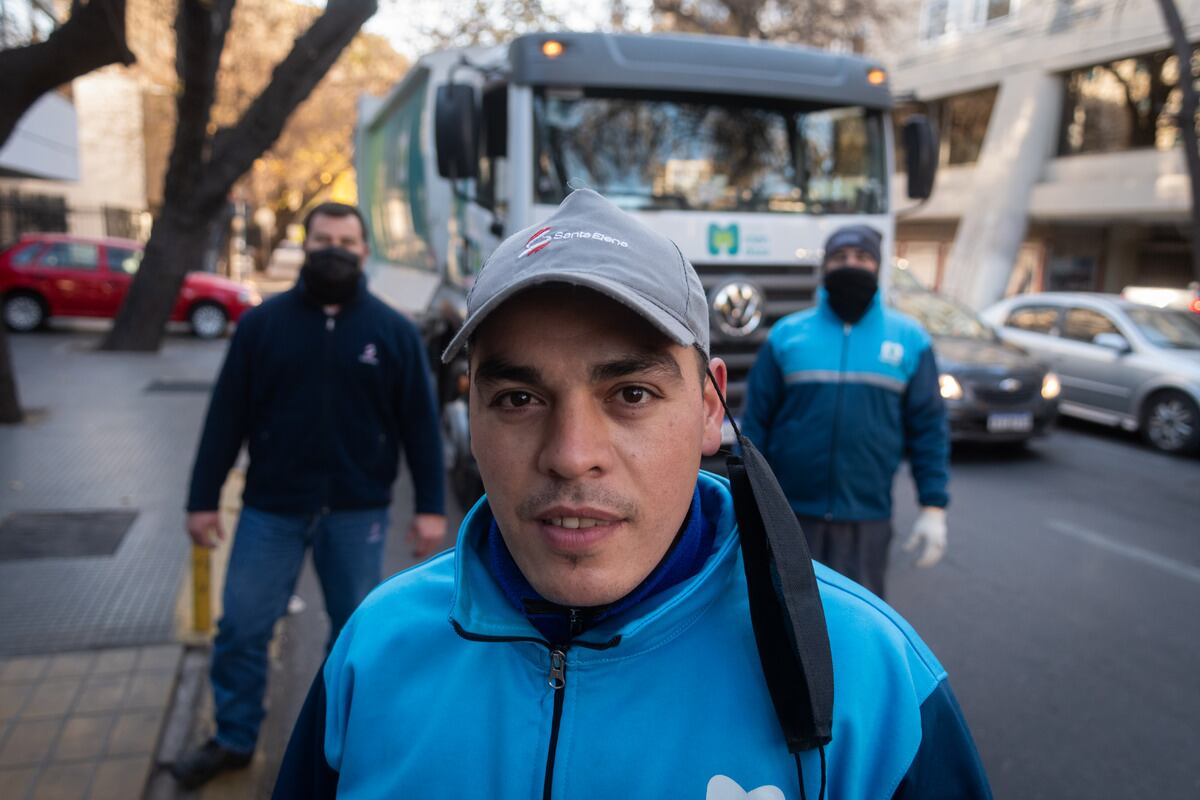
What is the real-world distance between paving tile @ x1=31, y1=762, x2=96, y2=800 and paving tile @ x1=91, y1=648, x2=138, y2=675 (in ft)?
2.50

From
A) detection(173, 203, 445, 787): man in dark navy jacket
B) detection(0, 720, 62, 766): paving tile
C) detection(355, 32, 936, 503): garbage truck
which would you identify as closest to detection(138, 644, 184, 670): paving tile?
detection(0, 720, 62, 766): paving tile

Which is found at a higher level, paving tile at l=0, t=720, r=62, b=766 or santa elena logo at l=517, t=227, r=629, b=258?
santa elena logo at l=517, t=227, r=629, b=258

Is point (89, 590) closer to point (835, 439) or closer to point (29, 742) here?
point (29, 742)

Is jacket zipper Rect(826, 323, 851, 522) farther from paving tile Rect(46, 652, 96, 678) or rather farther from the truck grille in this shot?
paving tile Rect(46, 652, 96, 678)

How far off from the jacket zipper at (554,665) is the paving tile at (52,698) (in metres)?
3.21

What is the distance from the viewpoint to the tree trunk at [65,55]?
21.2ft

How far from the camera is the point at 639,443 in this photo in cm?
124

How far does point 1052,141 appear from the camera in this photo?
23.1 metres

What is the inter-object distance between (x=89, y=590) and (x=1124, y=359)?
35.6 feet

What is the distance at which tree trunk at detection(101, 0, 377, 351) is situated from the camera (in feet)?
35.9

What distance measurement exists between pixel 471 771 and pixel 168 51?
106ft

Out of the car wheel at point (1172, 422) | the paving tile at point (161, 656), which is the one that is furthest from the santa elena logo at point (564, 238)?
the car wheel at point (1172, 422)

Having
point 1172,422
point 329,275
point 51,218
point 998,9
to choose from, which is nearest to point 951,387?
point 1172,422

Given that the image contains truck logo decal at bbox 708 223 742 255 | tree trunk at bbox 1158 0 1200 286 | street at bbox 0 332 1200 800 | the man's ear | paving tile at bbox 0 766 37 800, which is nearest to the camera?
the man's ear
